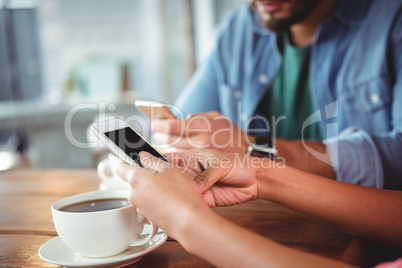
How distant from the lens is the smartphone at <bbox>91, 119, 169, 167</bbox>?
0.71 metres

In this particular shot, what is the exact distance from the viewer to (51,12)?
678cm

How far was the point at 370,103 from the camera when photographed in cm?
148

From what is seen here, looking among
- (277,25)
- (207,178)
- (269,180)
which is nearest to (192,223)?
(207,178)

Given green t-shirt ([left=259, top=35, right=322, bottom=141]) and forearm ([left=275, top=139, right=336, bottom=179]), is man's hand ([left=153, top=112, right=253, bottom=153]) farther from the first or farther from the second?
green t-shirt ([left=259, top=35, right=322, bottom=141])

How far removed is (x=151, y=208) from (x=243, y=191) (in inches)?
10.2

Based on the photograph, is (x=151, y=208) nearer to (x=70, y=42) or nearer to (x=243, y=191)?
(x=243, y=191)

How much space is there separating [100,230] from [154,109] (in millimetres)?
469

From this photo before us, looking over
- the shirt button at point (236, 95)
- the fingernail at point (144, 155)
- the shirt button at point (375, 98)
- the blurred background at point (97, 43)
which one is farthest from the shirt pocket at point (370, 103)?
the blurred background at point (97, 43)

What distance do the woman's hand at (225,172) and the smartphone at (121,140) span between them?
98 mm

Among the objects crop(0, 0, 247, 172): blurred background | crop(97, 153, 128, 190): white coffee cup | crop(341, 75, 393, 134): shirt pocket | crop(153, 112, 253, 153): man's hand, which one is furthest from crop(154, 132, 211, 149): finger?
crop(0, 0, 247, 172): blurred background

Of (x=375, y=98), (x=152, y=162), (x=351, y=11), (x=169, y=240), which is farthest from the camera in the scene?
(x=351, y=11)

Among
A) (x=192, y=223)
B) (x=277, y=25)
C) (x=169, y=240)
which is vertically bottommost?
(x=169, y=240)

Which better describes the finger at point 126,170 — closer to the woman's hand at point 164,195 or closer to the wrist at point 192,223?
the woman's hand at point 164,195

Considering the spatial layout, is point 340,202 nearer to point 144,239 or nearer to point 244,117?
point 144,239
